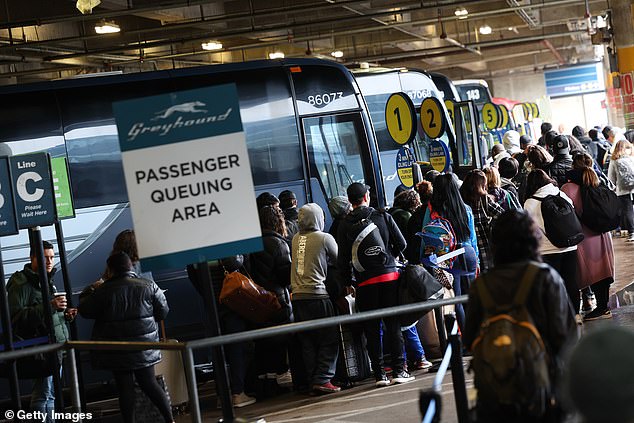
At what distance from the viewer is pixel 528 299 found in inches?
175

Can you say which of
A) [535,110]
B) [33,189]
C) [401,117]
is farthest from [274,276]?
[535,110]

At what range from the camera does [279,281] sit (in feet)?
32.6

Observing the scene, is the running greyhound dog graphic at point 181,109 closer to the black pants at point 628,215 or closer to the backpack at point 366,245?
the backpack at point 366,245

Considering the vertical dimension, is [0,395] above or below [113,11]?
below

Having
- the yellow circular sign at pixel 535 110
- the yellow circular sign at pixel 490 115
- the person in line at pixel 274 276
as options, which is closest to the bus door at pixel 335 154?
the person in line at pixel 274 276

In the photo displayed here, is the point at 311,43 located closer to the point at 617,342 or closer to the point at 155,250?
the point at 155,250

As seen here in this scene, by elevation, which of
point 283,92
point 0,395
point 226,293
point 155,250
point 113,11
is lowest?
point 0,395

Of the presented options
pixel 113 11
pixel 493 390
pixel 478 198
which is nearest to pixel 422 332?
pixel 478 198

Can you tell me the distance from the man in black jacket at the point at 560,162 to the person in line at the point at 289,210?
311cm

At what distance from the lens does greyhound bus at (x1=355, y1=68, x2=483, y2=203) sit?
17.9 m

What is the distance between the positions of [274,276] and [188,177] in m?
4.37

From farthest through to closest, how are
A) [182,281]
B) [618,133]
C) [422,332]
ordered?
[618,133] → [182,281] → [422,332]

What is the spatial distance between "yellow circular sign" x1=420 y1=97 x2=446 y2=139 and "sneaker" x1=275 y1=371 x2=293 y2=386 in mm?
4529

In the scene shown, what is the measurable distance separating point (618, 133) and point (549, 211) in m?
10.6
